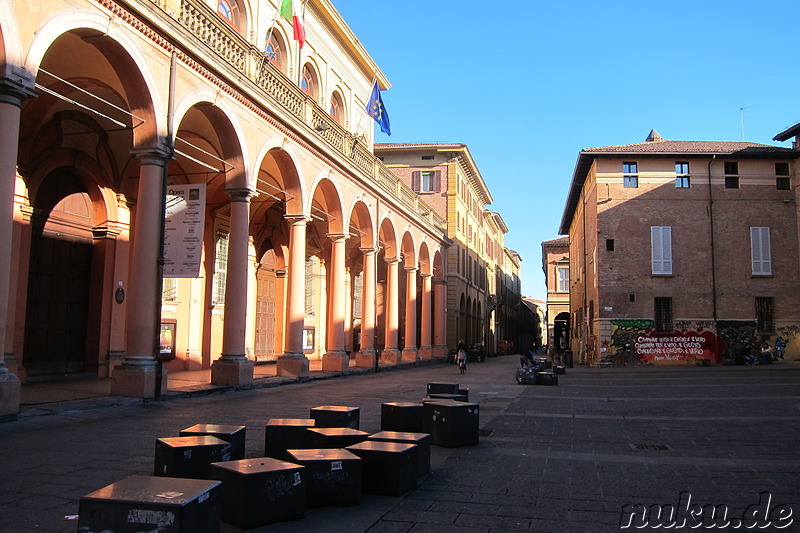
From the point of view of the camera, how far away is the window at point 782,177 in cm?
3353

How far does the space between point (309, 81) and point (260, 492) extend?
853 inches

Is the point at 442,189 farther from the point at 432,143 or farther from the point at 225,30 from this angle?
the point at 225,30

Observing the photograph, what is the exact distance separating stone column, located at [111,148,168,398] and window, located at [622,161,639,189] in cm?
2693

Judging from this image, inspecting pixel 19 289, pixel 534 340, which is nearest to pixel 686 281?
pixel 19 289

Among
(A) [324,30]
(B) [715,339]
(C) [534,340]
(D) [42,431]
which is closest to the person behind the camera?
(D) [42,431]

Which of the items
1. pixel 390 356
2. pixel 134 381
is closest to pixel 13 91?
pixel 134 381

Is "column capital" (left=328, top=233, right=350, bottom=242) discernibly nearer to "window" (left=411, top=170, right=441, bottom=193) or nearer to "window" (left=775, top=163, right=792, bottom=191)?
"window" (left=411, top=170, right=441, bottom=193)

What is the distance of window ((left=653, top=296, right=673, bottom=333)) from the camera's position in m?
32.5

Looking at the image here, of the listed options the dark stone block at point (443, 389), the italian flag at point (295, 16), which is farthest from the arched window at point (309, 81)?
the dark stone block at point (443, 389)

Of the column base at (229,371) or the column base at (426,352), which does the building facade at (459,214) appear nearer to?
the column base at (426,352)

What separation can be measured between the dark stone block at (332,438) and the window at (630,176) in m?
30.7

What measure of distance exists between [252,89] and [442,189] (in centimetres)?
2941

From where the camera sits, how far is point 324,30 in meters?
24.5

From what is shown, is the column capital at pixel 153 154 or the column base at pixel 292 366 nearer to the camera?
the column capital at pixel 153 154
